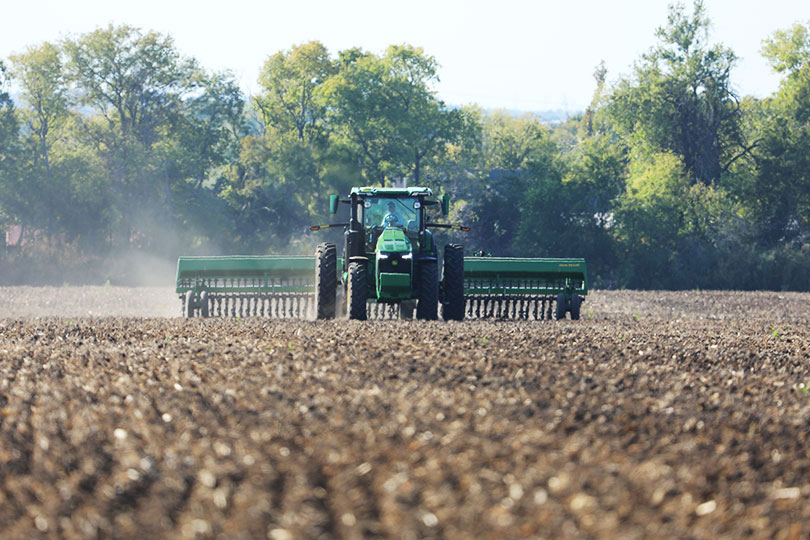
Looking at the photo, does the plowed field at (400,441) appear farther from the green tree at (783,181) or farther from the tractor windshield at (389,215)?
the green tree at (783,181)

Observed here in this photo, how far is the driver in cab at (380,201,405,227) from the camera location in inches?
701

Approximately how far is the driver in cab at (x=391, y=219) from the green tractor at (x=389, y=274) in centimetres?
2

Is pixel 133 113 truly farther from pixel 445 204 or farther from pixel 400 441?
pixel 400 441

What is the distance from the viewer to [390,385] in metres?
8.38

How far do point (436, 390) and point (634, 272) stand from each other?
3805cm

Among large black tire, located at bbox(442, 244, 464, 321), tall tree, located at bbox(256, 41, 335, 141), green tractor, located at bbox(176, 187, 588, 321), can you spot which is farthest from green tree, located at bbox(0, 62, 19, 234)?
large black tire, located at bbox(442, 244, 464, 321)

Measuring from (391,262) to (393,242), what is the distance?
42 cm

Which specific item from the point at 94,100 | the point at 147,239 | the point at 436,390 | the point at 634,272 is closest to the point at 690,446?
the point at 436,390

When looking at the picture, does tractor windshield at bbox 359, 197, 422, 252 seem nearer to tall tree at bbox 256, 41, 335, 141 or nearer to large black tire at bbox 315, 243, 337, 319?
large black tire at bbox 315, 243, 337, 319

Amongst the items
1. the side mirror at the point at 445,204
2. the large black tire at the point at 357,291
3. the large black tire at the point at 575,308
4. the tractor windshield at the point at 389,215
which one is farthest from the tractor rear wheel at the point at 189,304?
the large black tire at the point at 575,308

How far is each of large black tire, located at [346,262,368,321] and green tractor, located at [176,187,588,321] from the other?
2 cm

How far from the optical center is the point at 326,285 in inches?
690

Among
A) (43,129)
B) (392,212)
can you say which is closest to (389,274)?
(392,212)

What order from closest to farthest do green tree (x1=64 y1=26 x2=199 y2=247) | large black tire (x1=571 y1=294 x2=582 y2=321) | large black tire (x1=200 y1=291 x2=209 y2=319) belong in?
1. large black tire (x1=571 y1=294 x2=582 y2=321)
2. large black tire (x1=200 y1=291 x2=209 y2=319)
3. green tree (x1=64 y1=26 x2=199 y2=247)
